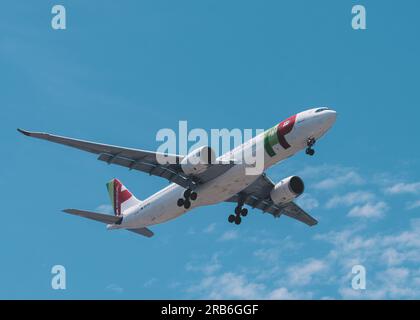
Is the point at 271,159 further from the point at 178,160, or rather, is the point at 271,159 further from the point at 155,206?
the point at 155,206

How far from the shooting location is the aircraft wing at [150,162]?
53.1 meters

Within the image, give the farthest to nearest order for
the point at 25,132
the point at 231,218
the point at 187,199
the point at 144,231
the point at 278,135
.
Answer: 1. the point at 144,231
2. the point at 231,218
3. the point at 187,199
4. the point at 278,135
5. the point at 25,132

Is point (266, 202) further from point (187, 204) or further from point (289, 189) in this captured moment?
point (187, 204)

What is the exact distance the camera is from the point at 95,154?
177 ft

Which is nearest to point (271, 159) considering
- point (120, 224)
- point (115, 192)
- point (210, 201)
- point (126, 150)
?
point (210, 201)

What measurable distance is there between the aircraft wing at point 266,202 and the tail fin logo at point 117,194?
32.5ft

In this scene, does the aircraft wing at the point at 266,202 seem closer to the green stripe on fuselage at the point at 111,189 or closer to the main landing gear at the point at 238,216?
the main landing gear at the point at 238,216

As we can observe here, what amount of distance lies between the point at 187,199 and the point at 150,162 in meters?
3.85

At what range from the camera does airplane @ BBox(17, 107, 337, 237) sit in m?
50.8

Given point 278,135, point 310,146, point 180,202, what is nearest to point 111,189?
point 180,202

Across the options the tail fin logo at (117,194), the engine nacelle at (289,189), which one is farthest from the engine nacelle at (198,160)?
the tail fin logo at (117,194)

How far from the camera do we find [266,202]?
2426 inches

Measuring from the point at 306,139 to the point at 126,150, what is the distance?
1271 cm
